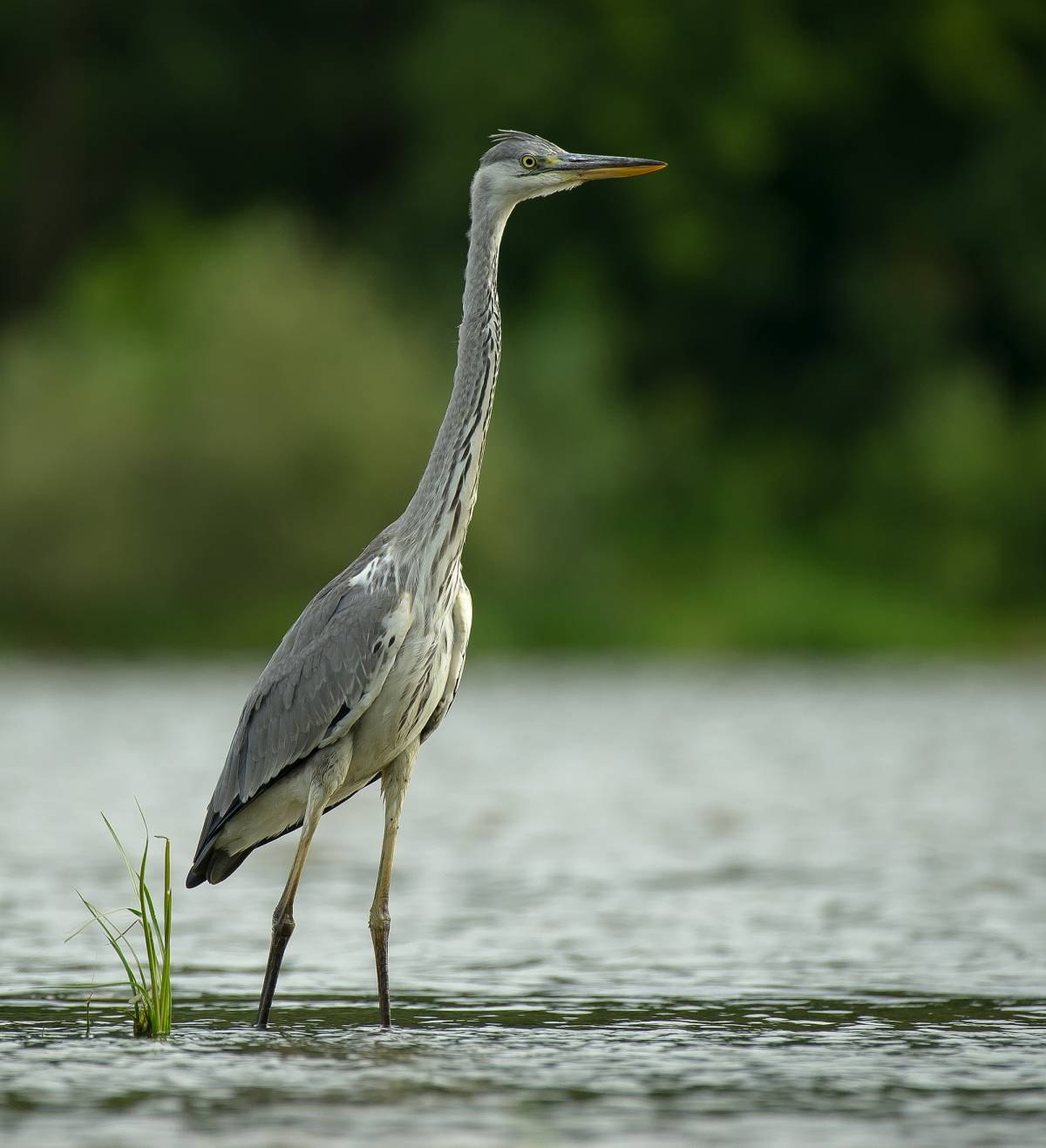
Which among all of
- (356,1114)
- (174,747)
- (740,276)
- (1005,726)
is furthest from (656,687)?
(356,1114)

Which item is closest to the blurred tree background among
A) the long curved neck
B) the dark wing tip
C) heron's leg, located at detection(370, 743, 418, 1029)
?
the dark wing tip

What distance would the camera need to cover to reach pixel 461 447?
25.2 feet

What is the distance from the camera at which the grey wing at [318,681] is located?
7.62 meters

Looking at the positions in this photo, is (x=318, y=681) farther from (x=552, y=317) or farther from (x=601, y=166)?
(x=552, y=317)

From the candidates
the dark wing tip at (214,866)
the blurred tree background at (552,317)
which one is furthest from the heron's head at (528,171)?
the blurred tree background at (552,317)

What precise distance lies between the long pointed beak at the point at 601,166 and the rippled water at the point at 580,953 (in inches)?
116

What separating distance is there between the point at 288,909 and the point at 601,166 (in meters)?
2.82

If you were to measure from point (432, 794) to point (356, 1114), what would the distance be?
11.1 metres

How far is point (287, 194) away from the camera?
50719 mm

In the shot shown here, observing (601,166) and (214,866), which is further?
(214,866)

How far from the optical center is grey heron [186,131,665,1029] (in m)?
7.64

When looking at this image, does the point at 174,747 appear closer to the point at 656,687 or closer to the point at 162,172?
the point at 656,687

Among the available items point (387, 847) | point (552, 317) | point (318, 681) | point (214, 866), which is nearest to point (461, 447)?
point (318, 681)

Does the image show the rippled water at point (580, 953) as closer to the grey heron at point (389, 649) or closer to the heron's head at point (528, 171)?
the grey heron at point (389, 649)
